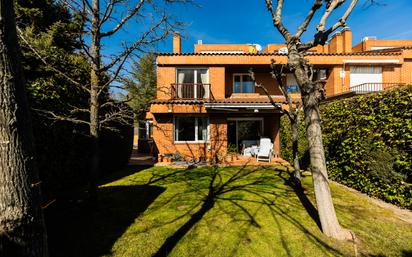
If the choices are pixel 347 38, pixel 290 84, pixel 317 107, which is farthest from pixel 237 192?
pixel 347 38

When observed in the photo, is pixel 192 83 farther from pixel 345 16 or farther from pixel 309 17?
pixel 345 16

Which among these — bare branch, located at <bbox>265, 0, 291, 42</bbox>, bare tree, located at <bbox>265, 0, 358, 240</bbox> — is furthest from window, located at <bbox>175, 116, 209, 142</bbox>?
bare tree, located at <bbox>265, 0, 358, 240</bbox>

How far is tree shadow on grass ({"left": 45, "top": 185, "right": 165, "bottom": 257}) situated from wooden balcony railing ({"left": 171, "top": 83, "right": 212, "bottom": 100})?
904 cm

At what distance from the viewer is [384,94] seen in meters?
5.77

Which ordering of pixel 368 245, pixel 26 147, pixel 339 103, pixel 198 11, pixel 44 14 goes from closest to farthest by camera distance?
pixel 26 147 → pixel 368 245 → pixel 198 11 → pixel 339 103 → pixel 44 14

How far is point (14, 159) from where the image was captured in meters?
1.84

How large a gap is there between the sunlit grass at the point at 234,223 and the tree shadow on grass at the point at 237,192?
2 centimetres

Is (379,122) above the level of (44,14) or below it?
below

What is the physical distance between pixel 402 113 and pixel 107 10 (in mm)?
8031

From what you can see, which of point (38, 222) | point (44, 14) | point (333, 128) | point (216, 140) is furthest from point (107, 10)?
point (44, 14)

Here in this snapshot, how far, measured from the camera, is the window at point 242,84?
53.8ft

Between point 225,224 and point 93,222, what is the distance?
310cm

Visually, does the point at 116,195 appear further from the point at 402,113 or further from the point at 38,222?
the point at 402,113

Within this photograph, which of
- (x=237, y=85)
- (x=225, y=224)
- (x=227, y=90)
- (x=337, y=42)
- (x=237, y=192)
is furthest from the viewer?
(x=337, y=42)
